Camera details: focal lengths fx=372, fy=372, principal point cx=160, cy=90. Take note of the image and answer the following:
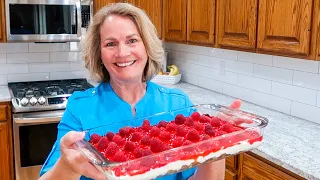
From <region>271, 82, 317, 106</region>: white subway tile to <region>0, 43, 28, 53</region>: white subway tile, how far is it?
2.12m

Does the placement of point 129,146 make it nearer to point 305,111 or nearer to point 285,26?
point 285,26

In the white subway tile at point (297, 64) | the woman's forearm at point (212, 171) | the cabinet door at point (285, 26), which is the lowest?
the woman's forearm at point (212, 171)

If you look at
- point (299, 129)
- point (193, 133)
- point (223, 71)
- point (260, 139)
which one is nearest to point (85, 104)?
point (193, 133)

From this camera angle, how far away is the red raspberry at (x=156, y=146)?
942mm

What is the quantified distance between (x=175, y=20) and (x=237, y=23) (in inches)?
36.9

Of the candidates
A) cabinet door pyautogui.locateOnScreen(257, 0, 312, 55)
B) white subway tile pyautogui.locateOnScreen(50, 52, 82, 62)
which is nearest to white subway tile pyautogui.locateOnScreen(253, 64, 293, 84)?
cabinet door pyautogui.locateOnScreen(257, 0, 312, 55)

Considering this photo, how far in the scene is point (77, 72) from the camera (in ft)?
11.5

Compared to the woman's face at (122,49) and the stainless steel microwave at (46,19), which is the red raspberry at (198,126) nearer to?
the woman's face at (122,49)

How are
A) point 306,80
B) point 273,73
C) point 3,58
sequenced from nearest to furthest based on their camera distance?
point 306,80, point 273,73, point 3,58

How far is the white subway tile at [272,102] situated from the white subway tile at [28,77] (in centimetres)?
189

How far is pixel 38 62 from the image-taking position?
3.31 m

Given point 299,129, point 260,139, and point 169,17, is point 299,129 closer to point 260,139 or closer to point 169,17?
point 260,139

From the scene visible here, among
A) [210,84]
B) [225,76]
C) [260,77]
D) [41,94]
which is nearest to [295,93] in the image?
[260,77]

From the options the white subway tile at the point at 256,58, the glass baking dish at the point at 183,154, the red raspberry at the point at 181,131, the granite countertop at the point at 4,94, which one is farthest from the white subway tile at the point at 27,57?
the red raspberry at the point at 181,131
